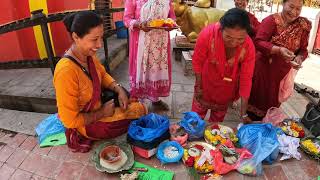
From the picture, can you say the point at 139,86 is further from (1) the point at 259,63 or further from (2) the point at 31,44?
(2) the point at 31,44

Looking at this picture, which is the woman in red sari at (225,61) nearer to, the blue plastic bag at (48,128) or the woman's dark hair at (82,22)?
the woman's dark hair at (82,22)

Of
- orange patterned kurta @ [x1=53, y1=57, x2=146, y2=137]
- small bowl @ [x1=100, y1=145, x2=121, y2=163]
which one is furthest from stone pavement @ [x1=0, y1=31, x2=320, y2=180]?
orange patterned kurta @ [x1=53, y1=57, x2=146, y2=137]

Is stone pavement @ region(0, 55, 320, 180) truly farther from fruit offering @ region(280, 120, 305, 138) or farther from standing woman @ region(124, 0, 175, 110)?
standing woman @ region(124, 0, 175, 110)

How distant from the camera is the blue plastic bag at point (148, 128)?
2.44 meters

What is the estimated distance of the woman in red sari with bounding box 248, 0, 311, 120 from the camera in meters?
2.80

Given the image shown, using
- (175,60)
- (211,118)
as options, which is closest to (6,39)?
(175,60)

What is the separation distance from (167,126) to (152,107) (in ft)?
3.69

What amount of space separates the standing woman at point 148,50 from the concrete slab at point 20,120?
125 centimetres

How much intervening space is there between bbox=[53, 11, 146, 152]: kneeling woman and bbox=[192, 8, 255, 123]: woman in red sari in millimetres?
772

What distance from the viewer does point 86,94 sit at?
2.40m

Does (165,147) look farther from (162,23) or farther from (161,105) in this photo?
(162,23)

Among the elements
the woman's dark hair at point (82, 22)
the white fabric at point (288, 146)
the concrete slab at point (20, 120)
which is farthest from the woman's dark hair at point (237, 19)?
the concrete slab at point (20, 120)

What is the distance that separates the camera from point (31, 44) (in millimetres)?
4602

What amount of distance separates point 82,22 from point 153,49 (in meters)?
1.31
